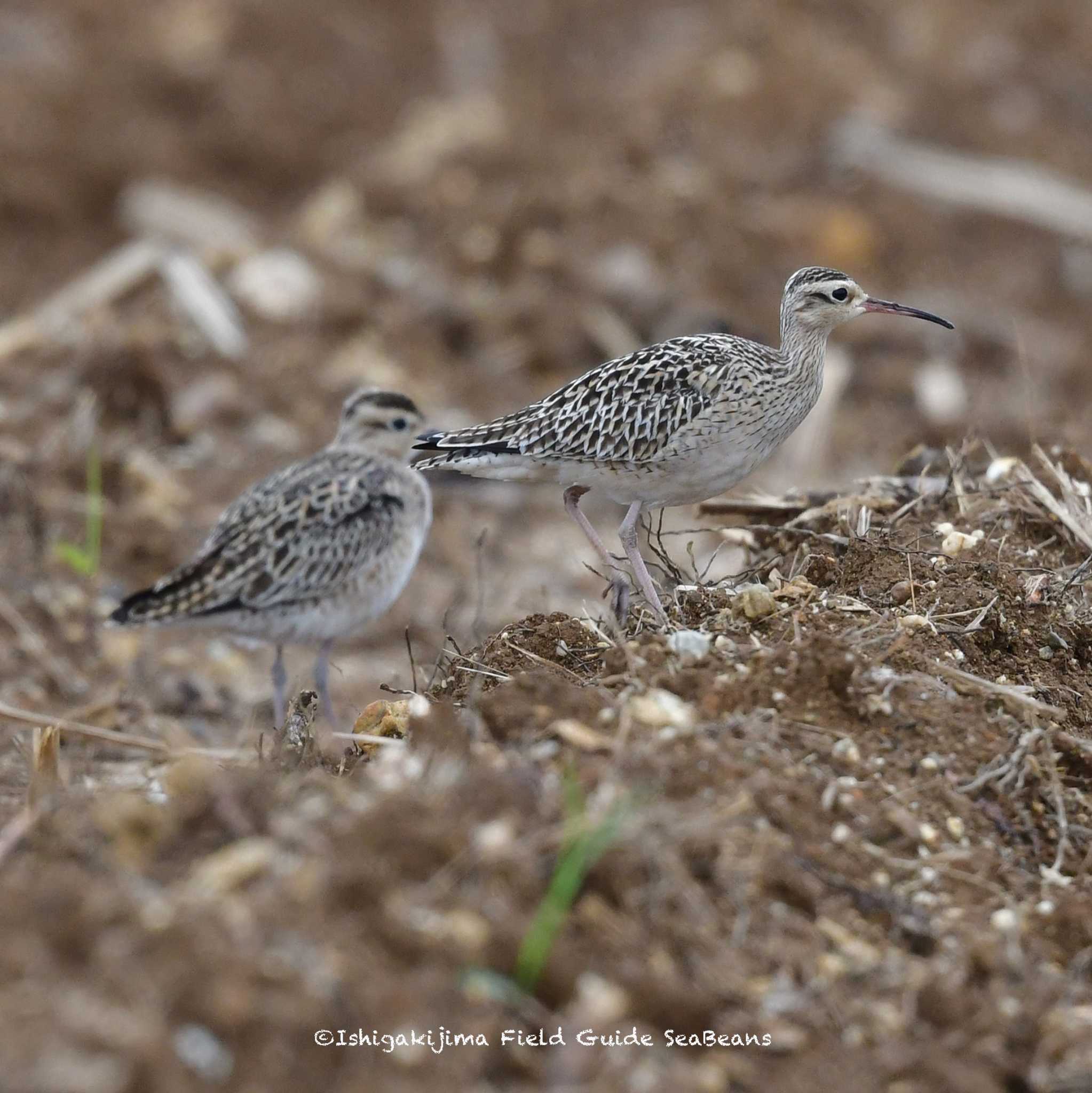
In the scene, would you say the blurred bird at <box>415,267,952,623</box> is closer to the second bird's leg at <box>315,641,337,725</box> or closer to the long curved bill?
the long curved bill

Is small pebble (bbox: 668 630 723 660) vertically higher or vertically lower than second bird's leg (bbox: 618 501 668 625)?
lower

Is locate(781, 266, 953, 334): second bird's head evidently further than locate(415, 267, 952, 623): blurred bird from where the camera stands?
Yes

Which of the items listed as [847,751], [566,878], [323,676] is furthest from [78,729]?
[847,751]

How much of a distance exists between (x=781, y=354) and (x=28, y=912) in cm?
456

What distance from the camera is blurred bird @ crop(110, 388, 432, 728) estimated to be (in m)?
7.66

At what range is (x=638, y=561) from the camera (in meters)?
7.00

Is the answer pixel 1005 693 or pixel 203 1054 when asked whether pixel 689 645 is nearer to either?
pixel 1005 693

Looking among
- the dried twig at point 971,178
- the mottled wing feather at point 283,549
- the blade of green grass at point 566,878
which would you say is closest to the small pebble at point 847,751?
the blade of green grass at point 566,878

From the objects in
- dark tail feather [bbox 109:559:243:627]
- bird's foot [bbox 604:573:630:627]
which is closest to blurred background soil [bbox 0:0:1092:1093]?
bird's foot [bbox 604:573:630:627]

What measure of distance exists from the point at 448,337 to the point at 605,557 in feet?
21.1

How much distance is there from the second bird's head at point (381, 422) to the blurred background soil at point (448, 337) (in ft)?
3.51

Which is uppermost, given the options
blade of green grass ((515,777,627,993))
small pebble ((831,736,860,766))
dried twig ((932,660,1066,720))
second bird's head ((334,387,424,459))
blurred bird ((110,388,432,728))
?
second bird's head ((334,387,424,459))

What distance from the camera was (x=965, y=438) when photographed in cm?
759

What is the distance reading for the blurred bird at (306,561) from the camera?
7660 millimetres
